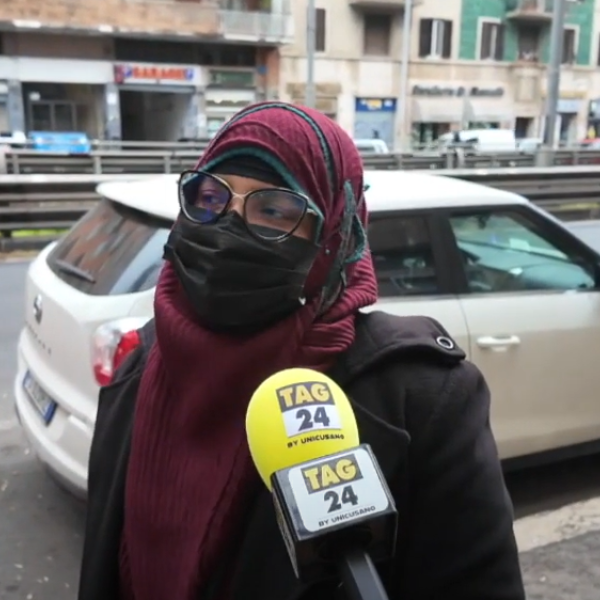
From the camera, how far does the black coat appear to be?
4.68 feet

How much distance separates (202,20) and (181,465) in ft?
106

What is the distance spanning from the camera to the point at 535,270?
165 inches

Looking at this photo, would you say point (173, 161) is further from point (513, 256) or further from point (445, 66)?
point (445, 66)

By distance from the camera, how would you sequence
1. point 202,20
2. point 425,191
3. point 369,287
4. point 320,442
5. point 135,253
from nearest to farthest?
point 320,442
point 369,287
point 135,253
point 425,191
point 202,20

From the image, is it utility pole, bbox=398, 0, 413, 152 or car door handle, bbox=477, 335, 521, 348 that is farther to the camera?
utility pole, bbox=398, 0, 413, 152

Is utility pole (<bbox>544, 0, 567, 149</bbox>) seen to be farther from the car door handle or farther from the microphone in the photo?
the microphone

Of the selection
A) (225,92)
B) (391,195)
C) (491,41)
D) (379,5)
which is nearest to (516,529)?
(391,195)

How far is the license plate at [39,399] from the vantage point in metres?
3.80

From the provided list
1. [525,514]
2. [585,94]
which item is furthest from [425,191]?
[585,94]

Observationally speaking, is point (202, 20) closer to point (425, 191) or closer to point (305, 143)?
point (425, 191)

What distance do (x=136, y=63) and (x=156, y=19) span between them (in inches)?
70.1

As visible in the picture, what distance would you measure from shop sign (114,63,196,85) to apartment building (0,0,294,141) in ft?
0.12

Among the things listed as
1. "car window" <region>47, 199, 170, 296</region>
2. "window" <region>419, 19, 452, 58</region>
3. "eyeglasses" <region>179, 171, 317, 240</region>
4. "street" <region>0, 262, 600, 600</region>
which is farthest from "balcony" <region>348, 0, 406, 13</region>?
"eyeglasses" <region>179, 171, 317, 240</region>

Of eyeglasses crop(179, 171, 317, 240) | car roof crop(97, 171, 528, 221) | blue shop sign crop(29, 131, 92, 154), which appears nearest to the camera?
eyeglasses crop(179, 171, 317, 240)
